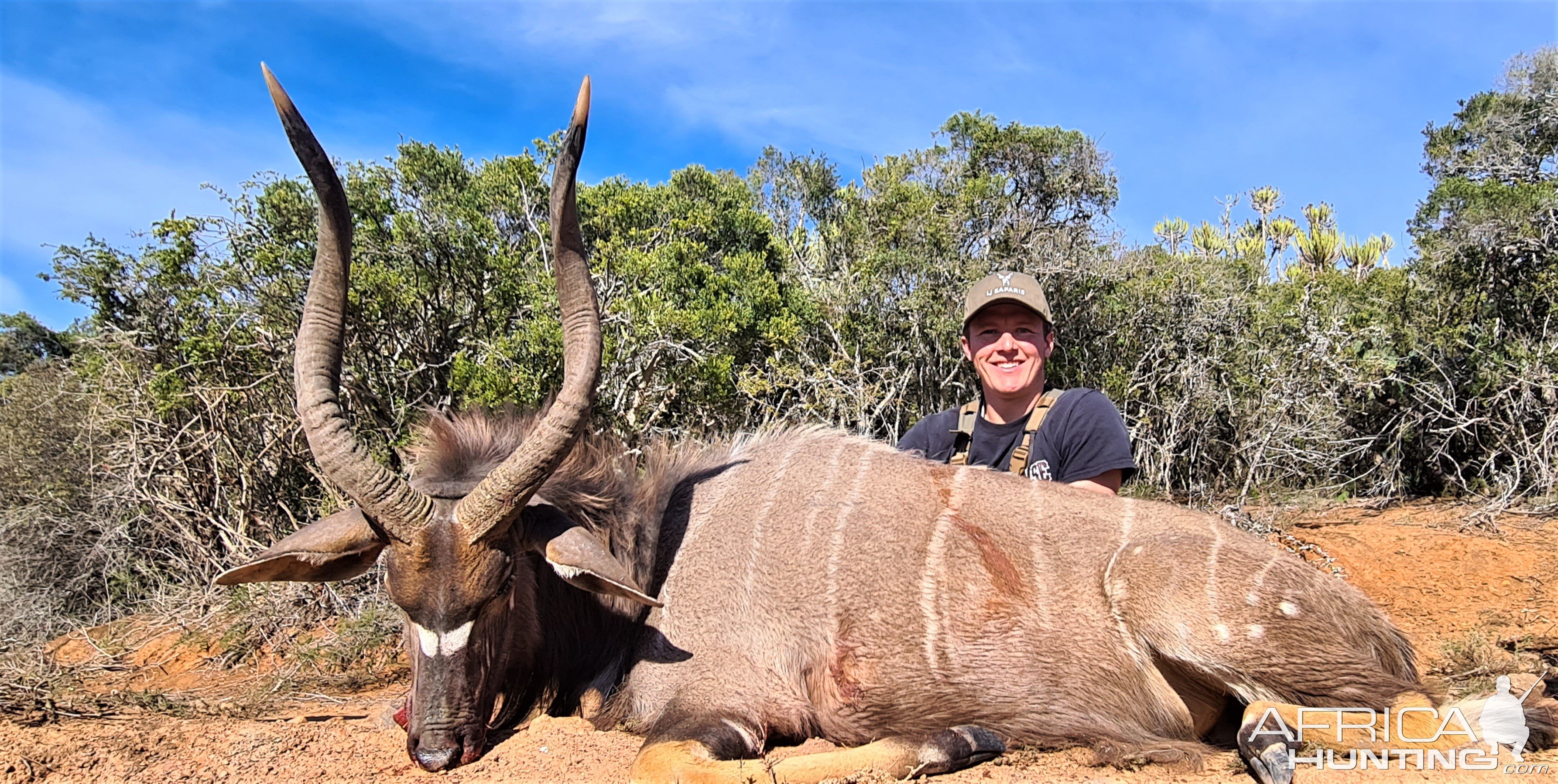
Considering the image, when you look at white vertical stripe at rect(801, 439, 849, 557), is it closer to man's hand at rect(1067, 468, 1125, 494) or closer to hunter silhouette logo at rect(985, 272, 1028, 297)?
man's hand at rect(1067, 468, 1125, 494)

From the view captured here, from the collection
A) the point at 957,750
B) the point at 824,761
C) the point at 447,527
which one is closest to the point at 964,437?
the point at 957,750

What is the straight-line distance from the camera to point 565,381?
10.7 feet

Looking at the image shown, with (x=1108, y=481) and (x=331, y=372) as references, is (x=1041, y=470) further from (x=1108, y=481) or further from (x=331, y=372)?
(x=331, y=372)

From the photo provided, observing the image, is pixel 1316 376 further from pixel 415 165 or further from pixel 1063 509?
pixel 415 165

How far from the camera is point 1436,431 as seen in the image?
7.77m

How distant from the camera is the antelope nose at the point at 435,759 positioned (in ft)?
9.97

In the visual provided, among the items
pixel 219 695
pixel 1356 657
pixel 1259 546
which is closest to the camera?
pixel 1356 657

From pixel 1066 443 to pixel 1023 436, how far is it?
29cm

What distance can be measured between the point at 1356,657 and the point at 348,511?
3.54 metres

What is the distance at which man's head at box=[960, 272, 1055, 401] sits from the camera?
4.59m

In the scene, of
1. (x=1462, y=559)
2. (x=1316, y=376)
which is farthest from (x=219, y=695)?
(x=1316, y=376)

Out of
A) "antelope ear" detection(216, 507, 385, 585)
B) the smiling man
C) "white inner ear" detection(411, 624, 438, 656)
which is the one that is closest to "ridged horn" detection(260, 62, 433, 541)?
"antelope ear" detection(216, 507, 385, 585)

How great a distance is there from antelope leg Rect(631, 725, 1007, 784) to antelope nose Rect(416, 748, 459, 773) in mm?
604

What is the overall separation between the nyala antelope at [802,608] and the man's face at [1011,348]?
2.91 feet
